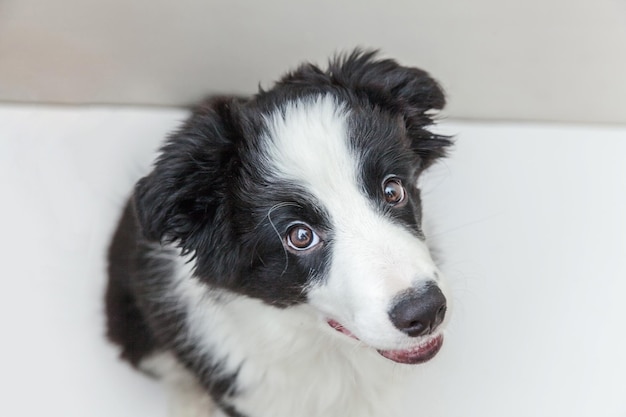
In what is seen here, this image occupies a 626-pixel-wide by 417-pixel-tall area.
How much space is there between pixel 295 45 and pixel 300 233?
142 cm

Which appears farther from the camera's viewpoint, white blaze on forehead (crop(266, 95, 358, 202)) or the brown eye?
the brown eye

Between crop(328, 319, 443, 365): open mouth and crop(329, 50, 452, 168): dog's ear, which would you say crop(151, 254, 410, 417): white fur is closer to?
crop(328, 319, 443, 365): open mouth

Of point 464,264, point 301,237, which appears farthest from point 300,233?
point 464,264

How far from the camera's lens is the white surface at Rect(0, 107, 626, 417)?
116 inches

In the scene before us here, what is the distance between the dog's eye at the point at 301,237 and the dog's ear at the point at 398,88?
470 millimetres

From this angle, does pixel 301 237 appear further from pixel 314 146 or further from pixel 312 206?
pixel 314 146

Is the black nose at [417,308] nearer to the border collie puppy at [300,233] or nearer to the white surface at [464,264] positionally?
the border collie puppy at [300,233]

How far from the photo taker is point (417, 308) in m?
1.77

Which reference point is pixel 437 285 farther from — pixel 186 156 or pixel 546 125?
pixel 546 125

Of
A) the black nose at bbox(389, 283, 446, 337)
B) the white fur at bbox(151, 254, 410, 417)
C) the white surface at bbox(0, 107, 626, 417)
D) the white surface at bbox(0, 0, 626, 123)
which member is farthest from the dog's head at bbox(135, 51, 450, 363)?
the white surface at bbox(0, 0, 626, 123)

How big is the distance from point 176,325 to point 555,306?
64.6 inches

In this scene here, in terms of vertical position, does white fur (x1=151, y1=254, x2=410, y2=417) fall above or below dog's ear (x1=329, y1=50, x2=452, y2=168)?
below

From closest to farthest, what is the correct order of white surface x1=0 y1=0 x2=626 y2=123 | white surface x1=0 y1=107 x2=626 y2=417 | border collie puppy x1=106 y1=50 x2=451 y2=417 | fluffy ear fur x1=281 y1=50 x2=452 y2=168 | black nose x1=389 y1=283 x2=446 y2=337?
black nose x1=389 y1=283 x2=446 y2=337
border collie puppy x1=106 y1=50 x2=451 y2=417
fluffy ear fur x1=281 y1=50 x2=452 y2=168
white surface x1=0 y1=107 x2=626 y2=417
white surface x1=0 y1=0 x2=626 y2=123

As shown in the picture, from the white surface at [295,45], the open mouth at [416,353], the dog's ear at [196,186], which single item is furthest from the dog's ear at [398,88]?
the white surface at [295,45]
